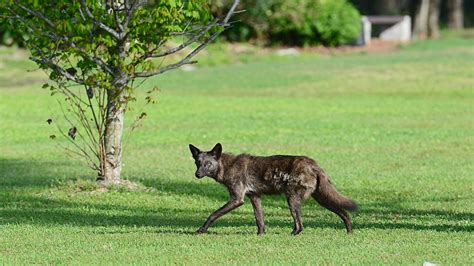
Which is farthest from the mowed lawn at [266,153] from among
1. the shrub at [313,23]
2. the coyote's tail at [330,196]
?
the shrub at [313,23]

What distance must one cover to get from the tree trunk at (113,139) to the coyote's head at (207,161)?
3.93m

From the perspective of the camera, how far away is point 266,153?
21.5m

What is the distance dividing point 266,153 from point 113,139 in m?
5.65

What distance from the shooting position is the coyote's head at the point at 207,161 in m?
12.2

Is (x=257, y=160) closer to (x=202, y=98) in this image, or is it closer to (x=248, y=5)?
(x=202, y=98)

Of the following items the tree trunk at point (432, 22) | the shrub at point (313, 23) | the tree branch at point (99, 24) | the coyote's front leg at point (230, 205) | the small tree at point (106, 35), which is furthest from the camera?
the tree trunk at point (432, 22)

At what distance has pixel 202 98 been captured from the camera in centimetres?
3194

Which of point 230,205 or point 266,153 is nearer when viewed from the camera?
point 230,205

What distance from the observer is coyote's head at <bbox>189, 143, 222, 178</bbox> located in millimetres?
12172

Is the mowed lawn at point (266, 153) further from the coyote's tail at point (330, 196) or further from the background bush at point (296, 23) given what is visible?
the background bush at point (296, 23)

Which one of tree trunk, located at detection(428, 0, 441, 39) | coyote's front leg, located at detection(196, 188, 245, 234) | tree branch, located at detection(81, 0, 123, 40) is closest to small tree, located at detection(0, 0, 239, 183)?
tree branch, located at detection(81, 0, 123, 40)

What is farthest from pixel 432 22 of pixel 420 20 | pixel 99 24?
pixel 99 24

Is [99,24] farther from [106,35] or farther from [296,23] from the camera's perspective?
[296,23]

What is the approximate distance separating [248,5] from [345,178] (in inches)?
1225
